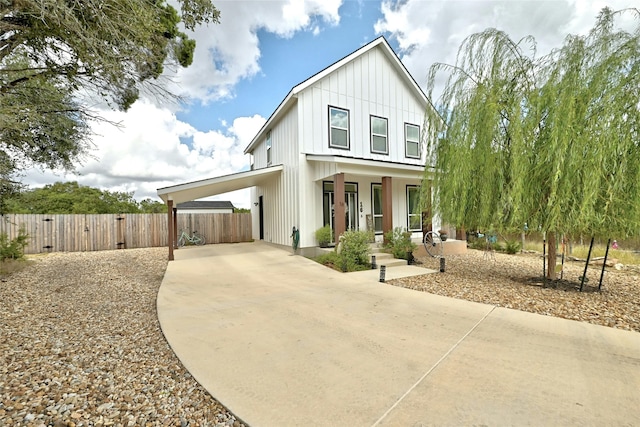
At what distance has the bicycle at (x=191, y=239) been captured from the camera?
1569 centimetres

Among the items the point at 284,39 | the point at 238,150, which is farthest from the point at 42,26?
the point at 238,150

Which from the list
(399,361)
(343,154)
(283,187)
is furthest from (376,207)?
(399,361)

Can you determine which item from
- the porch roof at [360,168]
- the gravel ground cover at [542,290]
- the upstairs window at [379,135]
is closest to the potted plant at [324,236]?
the porch roof at [360,168]

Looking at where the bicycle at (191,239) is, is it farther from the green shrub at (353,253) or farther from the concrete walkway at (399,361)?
the concrete walkway at (399,361)

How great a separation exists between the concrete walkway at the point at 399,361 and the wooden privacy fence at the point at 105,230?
455 inches

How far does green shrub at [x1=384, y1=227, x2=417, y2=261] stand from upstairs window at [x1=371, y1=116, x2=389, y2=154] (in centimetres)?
410

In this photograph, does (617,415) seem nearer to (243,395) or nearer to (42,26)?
(243,395)

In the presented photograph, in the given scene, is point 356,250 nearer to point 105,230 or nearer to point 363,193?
point 363,193

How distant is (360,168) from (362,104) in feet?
12.1

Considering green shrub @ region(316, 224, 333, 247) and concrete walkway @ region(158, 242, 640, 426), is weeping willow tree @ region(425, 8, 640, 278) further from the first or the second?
green shrub @ region(316, 224, 333, 247)

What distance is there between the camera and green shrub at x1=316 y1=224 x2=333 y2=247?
1045 centimetres

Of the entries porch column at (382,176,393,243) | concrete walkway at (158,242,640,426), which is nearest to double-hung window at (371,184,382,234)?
porch column at (382,176,393,243)

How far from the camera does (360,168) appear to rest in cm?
988

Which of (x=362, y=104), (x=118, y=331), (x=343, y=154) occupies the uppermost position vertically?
(x=362, y=104)
